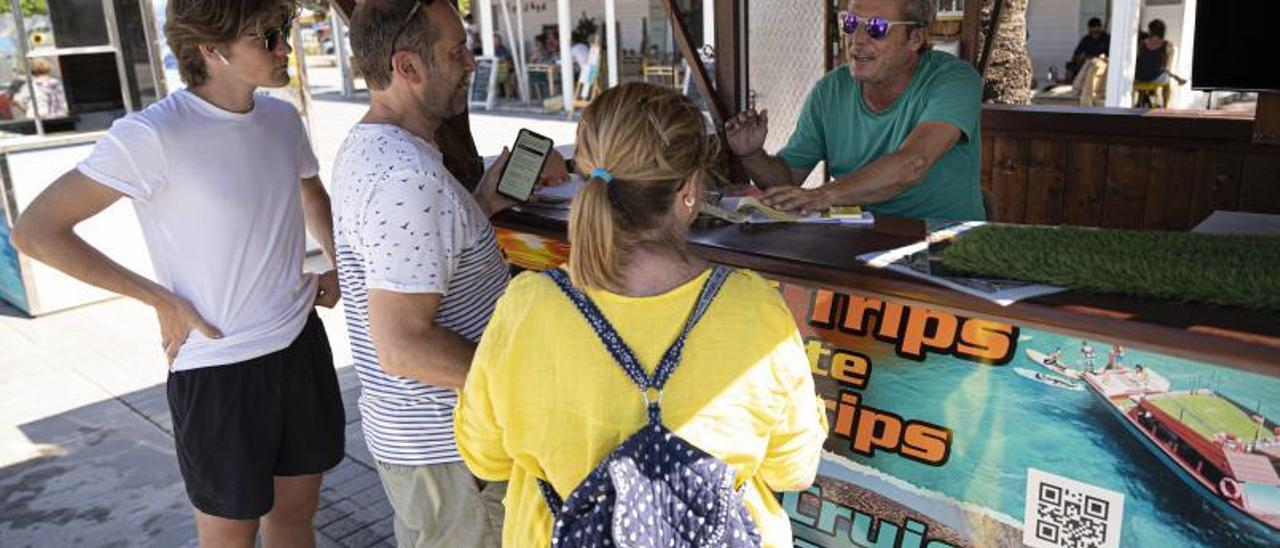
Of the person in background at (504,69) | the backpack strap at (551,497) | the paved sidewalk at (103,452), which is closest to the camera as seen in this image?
the backpack strap at (551,497)

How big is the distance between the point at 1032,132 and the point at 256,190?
4.45 metres

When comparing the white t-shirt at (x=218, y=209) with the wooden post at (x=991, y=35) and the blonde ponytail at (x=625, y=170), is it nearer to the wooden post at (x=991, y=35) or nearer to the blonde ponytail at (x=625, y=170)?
the blonde ponytail at (x=625, y=170)

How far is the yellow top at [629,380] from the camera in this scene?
1577mm

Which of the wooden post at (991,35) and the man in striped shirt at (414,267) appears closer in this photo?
the man in striped shirt at (414,267)

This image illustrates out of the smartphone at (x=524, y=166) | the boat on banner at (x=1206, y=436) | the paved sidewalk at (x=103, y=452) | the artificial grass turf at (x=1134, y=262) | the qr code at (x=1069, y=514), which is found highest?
the smartphone at (x=524, y=166)

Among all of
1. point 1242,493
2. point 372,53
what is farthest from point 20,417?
point 1242,493

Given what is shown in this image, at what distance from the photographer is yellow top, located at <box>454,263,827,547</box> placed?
1.58 meters

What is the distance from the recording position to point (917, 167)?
2895 millimetres

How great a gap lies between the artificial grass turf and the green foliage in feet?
21.1

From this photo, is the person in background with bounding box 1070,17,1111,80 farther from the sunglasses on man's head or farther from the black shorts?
the black shorts

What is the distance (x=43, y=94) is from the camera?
659 centimetres

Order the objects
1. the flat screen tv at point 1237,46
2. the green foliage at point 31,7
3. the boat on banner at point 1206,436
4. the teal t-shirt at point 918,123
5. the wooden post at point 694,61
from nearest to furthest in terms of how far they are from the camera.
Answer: the boat on banner at point 1206,436, the teal t-shirt at point 918,123, the flat screen tv at point 1237,46, the wooden post at point 694,61, the green foliage at point 31,7

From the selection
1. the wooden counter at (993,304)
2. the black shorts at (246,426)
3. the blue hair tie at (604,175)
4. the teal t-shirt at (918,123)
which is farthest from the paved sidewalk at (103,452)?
the blue hair tie at (604,175)

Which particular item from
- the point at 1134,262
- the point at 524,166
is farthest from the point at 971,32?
the point at 1134,262
